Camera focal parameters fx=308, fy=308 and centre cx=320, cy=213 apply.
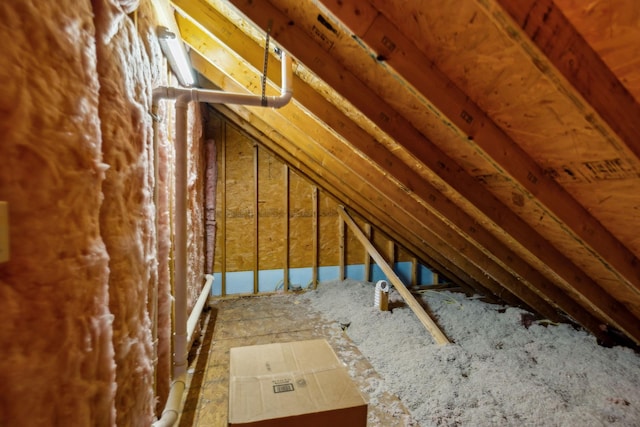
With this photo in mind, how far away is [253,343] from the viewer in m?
2.78

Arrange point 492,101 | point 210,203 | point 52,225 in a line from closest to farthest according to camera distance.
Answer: point 52,225 < point 492,101 < point 210,203

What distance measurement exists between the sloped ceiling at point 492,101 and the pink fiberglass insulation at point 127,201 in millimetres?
421

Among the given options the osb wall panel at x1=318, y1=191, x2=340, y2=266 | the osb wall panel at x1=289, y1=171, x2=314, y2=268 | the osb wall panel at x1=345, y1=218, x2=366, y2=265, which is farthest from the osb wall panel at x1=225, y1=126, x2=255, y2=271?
the osb wall panel at x1=345, y1=218, x2=366, y2=265

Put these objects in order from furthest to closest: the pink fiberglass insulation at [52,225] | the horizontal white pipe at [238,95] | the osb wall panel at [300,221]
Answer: the osb wall panel at [300,221]
the horizontal white pipe at [238,95]
the pink fiberglass insulation at [52,225]

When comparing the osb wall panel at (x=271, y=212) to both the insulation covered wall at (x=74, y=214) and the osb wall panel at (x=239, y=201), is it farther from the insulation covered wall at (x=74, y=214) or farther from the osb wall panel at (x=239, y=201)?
the insulation covered wall at (x=74, y=214)

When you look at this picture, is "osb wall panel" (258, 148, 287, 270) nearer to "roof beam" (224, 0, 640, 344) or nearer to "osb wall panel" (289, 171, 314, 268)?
"osb wall panel" (289, 171, 314, 268)

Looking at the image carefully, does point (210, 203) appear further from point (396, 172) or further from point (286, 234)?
point (396, 172)

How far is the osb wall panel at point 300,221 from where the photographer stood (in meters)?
4.21

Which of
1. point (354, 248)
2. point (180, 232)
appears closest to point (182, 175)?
point (180, 232)

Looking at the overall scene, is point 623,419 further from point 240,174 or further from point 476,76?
point 240,174

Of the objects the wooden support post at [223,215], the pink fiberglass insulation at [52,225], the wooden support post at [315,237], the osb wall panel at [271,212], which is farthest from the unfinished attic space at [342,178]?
the wooden support post at [315,237]

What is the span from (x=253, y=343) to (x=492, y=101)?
2.60 m

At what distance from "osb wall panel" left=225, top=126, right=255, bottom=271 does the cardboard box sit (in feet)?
9.10

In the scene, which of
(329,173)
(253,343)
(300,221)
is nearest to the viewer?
(253,343)
